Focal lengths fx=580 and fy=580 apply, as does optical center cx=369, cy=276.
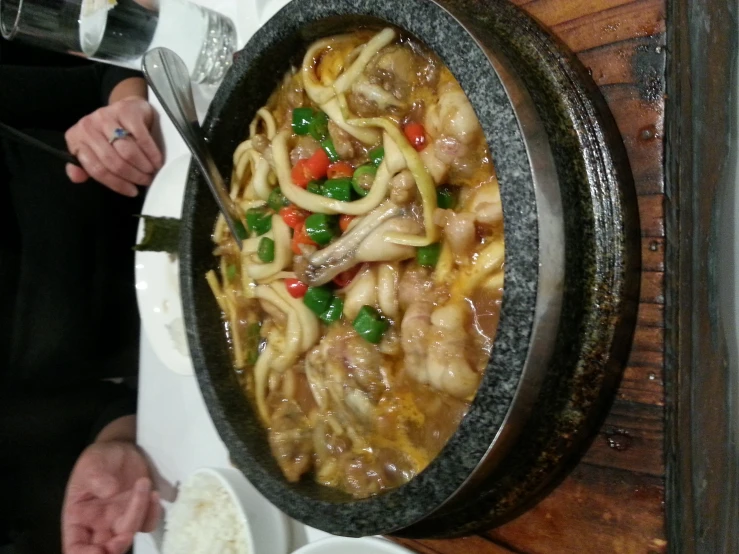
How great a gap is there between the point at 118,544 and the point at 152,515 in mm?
179

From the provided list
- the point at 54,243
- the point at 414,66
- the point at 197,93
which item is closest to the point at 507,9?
the point at 414,66

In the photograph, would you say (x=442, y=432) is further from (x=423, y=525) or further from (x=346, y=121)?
(x=346, y=121)

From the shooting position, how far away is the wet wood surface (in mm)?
915

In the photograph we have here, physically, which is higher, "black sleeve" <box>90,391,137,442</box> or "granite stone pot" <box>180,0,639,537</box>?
"granite stone pot" <box>180,0,639,537</box>

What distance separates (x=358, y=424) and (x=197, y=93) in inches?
50.3

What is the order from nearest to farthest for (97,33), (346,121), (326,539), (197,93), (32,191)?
1. (346,121)
2. (326,539)
3. (97,33)
4. (197,93)
5. (32,191)

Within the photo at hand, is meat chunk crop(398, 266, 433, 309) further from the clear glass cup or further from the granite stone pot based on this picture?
the clear glass cup

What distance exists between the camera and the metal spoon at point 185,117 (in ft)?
4.75

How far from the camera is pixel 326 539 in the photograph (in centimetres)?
143

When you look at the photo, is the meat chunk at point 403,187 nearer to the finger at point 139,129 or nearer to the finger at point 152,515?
the finger at point 139,129

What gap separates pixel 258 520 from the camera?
159 cm

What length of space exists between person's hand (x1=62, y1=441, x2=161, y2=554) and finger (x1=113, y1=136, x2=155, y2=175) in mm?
1082

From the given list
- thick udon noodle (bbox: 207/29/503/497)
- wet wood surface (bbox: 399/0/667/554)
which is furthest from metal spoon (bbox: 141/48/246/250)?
wet wood surface (bbox: 399/0/667/554)

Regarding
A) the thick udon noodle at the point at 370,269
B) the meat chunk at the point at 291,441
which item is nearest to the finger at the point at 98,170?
the thick udon noodle at the point at 370,269
